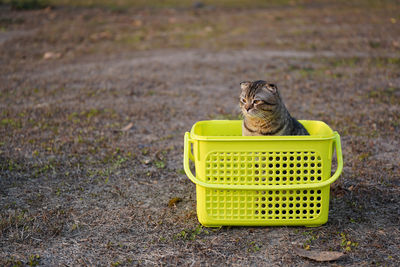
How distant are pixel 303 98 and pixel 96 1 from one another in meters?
9.45

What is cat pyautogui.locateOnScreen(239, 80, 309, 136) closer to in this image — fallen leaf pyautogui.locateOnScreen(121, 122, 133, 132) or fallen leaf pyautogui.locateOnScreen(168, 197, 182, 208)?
fallen leaf pyautogui.locateOnScreen(168, 197, 182, 208)

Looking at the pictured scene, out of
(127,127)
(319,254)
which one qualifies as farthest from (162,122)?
(319,254)

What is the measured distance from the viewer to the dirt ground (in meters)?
2.79

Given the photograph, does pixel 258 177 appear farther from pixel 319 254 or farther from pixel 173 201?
pixel 173 201

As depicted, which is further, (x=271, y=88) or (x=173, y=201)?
(x=173, y=201)

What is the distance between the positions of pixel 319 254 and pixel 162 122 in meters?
2.84

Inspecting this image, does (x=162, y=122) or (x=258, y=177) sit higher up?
(x=258, y=177)

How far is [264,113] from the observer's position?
10.8ft

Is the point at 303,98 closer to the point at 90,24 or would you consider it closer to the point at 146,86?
the point at 146,86

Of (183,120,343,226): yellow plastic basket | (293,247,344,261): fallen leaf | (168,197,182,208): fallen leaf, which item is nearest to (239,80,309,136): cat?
(183,120,343,226): yellow plastic basket

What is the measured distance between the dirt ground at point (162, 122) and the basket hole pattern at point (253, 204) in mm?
125

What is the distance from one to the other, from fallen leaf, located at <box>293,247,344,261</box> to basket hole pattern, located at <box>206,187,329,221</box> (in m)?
0.27

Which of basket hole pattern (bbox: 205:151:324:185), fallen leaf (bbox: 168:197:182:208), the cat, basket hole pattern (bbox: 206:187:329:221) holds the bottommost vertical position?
fallen leaf (bbox: 168:197:182:208)

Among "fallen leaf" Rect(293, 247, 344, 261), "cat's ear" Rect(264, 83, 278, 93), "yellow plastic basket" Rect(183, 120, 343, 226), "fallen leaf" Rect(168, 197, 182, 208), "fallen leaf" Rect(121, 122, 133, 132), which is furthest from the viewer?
"fallen leaf" Rect(121, 122, 133, 132)
